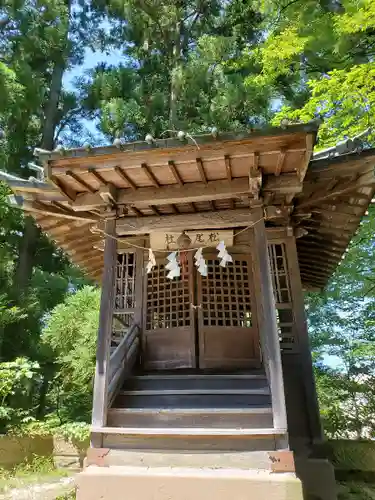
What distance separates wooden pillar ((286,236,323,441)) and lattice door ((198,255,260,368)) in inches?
29.5

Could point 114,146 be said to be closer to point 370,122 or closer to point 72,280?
point 370,122

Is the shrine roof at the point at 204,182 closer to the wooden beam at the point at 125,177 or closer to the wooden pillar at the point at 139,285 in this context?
the wooden beam at the point at 125,177

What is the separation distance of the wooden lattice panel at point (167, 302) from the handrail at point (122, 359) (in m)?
0.39

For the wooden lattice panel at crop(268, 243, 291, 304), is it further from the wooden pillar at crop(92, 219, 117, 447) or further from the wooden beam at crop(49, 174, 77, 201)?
the wooden beam at crop(49, 174, 77, 201)

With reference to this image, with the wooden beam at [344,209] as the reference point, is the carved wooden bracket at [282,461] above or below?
below

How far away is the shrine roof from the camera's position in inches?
184

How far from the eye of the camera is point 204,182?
5.38 metres

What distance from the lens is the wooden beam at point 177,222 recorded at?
5543mm

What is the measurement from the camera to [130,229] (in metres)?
5.83

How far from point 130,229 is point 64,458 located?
23.9 ft

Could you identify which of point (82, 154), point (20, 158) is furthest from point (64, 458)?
point (20, 158)

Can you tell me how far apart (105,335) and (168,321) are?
6.64 feet

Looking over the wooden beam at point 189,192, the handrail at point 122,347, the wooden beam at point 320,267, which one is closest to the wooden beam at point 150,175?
the wooden beam at point 189,192

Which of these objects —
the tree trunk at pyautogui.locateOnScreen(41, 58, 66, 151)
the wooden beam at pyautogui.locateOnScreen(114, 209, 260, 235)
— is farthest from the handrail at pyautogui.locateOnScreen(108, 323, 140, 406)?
the tree trunk at pyautogui.locateOnScreen(41, 58, 66, 151)
